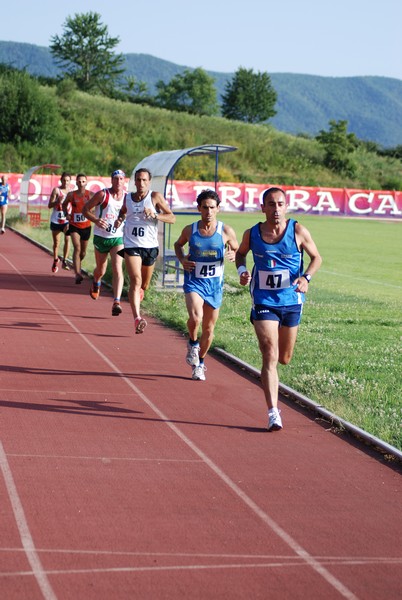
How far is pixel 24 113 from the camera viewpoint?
76.5m

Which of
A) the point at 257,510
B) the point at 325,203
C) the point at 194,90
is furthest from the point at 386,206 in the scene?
the point at 194,90

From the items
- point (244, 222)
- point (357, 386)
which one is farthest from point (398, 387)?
point (244, 222)

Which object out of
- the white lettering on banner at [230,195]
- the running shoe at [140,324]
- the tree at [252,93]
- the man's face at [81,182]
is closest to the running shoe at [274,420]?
the running shoe at [140,324]

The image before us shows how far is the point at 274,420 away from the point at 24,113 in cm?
7014

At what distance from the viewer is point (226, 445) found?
8383mm

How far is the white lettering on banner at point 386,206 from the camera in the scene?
6366 cm

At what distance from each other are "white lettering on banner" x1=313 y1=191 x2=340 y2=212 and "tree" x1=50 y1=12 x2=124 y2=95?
80343 mm

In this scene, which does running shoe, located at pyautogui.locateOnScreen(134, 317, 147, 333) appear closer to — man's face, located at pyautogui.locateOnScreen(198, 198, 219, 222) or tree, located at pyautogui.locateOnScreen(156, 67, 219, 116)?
man's face, located at pyautogui.locateOnScreen(198, 198, 219, 222)

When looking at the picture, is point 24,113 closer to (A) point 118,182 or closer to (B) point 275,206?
(A) point 118,182

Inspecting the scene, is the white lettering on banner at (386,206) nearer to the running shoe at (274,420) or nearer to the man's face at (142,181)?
the man's face at (142,181)

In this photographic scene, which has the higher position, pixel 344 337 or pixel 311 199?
pixel 344 337

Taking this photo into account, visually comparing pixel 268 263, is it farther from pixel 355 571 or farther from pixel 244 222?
pixel 244 222

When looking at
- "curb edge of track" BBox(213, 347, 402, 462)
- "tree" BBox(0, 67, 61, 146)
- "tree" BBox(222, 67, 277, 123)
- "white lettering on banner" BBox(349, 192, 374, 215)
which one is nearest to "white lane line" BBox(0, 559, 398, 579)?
"curb edge of track" BBox(213, 347, 402, 462)

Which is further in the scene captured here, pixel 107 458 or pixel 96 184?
pixel 96 184
